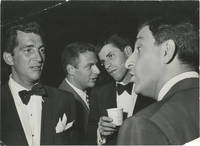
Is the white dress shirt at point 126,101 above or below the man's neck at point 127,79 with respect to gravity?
below

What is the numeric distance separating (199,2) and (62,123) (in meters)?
1.03

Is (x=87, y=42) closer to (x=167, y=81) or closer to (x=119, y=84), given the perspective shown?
(x=119, y=84)

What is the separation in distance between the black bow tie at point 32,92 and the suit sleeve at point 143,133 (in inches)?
19.8

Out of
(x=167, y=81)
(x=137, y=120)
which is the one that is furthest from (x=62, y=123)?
(x=167, y=81)

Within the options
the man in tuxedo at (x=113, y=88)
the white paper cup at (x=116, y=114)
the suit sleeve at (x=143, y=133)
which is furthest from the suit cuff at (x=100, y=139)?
the suit sleeve at (x=143, y=133)

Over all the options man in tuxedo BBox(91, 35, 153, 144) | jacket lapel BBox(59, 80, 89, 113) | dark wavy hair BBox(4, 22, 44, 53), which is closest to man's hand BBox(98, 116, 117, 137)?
man in tuxedo BBox(91, 35, 153, 144)

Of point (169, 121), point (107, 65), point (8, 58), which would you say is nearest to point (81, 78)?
point (107, 65)

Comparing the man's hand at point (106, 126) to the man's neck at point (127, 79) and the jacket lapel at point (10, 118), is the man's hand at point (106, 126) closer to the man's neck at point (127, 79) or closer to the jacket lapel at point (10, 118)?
the man's neck at point (127, 79)

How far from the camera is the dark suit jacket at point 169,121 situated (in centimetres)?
188

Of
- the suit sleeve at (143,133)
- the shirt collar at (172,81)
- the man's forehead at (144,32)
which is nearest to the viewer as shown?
the suit sleeve at (143,133)

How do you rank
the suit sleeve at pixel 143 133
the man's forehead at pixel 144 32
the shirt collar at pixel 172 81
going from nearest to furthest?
the suit sleeve at pixel 143 133 < the shirt collar at pixel 172 81 < the man's forehead at pixel 144 32

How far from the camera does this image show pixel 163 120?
190 cm

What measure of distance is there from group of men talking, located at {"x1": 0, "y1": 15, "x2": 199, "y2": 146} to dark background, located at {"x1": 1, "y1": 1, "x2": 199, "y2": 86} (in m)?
0.04

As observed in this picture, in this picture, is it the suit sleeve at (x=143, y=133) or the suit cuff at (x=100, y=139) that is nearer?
the suit sleeve at (x=143, y=133)
